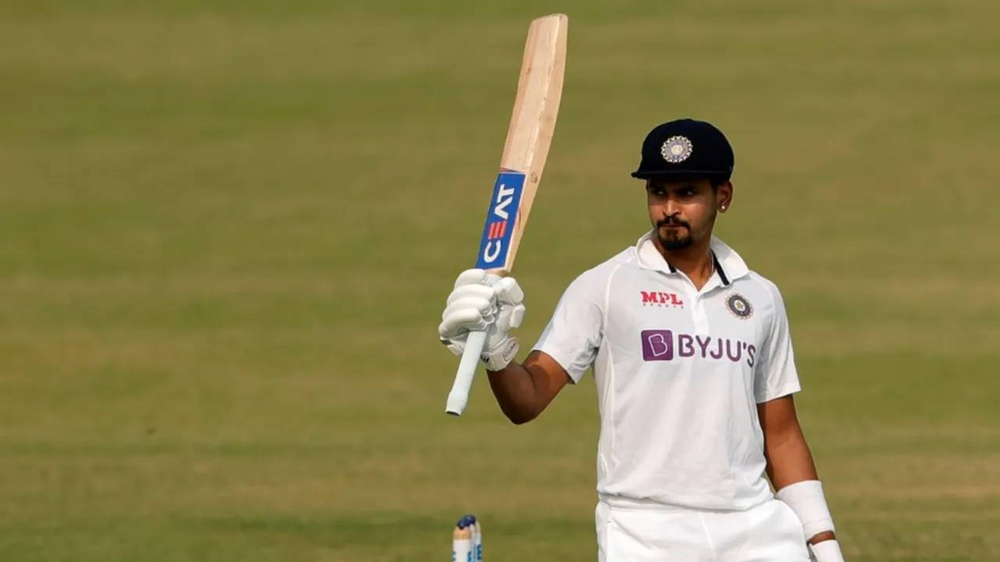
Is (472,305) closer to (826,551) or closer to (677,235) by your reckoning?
(677,235)

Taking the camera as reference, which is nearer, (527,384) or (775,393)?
(527,384)

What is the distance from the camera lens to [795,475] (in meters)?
4.89

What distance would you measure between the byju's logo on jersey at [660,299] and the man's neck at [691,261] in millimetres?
89

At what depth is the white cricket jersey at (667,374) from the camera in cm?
459

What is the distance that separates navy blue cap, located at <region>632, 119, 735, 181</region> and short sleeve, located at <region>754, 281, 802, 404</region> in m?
0.36

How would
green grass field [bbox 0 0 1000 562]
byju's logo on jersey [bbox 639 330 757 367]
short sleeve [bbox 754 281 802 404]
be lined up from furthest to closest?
green grass field [bbox 0 0 1000 562] → short sleeve [bbox 754 281 802 404] → byju's logo on jersey [bbox 639 330 757 367]

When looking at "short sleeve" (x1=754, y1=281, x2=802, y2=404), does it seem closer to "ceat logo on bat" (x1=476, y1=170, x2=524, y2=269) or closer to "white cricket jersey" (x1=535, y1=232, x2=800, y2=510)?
"white cricket jersey" (x1=535, y1=232, x2=800, y2=510)

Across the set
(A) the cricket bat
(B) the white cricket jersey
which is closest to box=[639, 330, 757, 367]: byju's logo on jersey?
(B) the white cricket jersey

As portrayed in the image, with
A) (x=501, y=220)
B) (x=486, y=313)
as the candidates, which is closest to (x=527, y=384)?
(x=486, y=313)

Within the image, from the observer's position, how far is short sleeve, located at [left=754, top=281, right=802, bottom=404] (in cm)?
485

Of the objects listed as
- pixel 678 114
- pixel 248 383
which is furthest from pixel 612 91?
pixel 248 383

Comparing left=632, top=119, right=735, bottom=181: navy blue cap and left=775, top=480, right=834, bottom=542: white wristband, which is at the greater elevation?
left=632, top=119, right=735, bottom=181: navy blue cap

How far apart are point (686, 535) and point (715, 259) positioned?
27.1 inches

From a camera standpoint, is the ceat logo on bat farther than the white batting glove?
Yes
